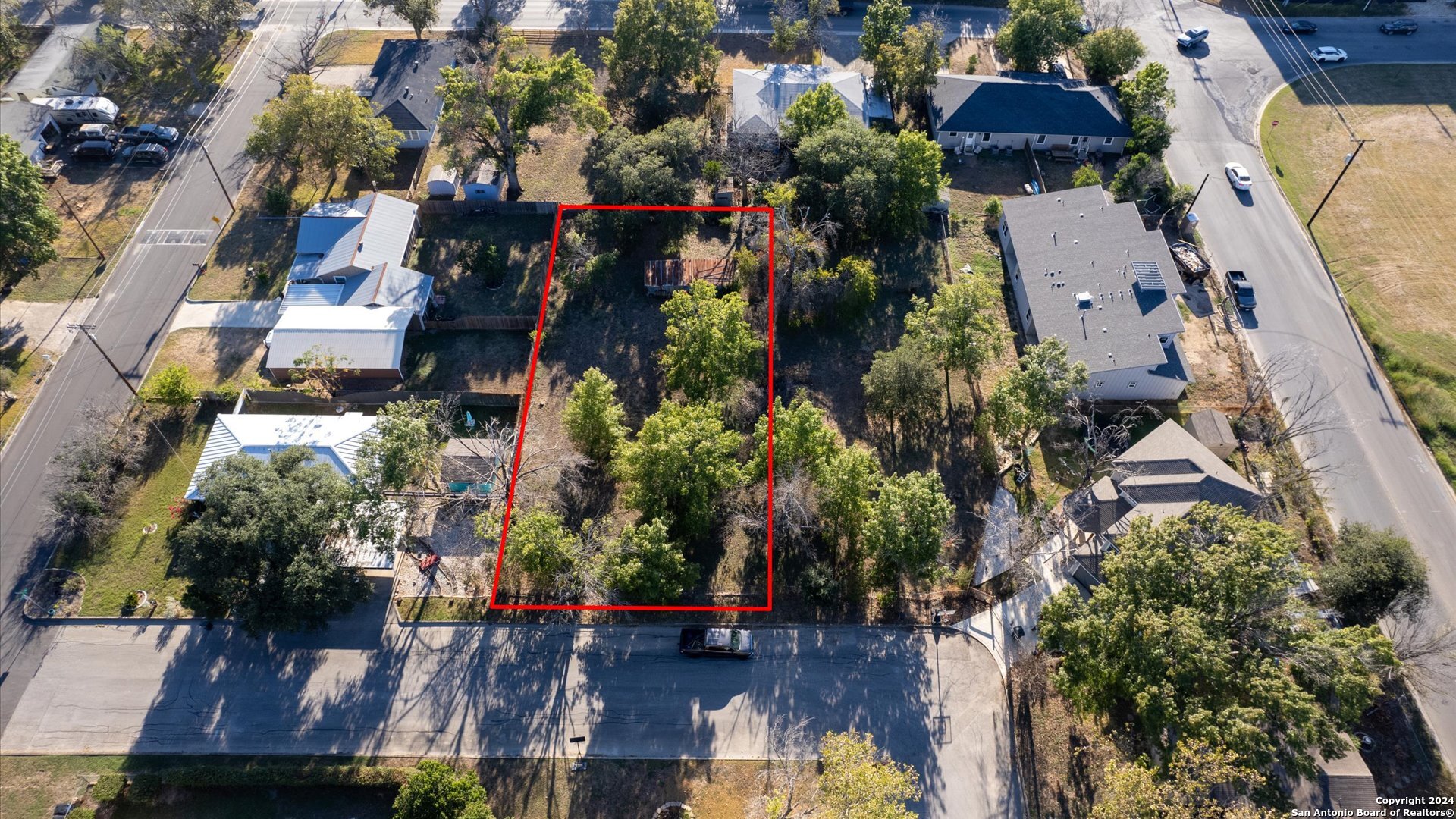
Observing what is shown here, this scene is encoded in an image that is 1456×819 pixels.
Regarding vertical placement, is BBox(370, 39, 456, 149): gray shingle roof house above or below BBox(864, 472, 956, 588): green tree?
above

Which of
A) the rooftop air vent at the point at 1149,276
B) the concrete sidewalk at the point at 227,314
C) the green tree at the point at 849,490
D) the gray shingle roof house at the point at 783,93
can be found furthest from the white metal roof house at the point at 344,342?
the rooftop air vent at the point at 1149,276

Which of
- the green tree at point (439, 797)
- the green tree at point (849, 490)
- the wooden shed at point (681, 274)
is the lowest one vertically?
the green tree at point (439, 797)

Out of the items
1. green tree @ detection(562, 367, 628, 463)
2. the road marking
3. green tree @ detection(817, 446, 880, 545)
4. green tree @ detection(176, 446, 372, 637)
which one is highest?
the road marking

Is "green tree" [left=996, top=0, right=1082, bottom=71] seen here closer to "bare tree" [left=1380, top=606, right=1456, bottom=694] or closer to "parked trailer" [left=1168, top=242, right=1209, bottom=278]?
"parked trailer" [left=1168, top=242, right=1209, bottom=278]

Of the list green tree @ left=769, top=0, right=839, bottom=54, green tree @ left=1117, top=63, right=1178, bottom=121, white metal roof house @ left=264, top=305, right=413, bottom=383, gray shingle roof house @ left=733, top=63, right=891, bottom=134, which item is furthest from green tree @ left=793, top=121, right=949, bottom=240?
white metal roof house @ left=264, top=305, right=413, bottom=383

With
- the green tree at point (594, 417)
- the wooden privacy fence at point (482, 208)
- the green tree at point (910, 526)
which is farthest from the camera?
the wooden privacy fence at point (482, 208)

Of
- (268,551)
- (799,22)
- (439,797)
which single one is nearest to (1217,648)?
(439,797)

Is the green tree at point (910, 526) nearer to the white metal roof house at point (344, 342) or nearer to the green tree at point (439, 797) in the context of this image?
the green tree at point (439, 797)
